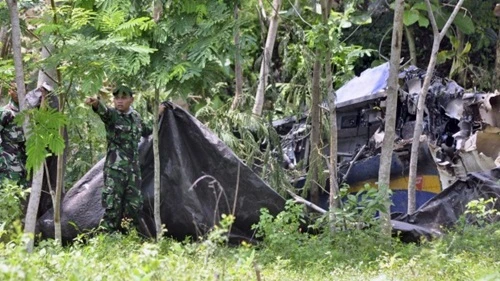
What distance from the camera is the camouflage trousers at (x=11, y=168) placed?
856 cm

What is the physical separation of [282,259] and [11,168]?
9.44 ft

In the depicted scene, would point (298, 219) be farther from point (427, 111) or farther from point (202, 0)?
point (427, 111)

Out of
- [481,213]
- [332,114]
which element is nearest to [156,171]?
[332,114]

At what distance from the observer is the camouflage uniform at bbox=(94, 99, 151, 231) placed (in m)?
8.36

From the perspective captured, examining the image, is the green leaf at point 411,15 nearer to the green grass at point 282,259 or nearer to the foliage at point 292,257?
the foliage at point 292,257

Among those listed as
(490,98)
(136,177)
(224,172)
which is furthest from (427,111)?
(136,177)

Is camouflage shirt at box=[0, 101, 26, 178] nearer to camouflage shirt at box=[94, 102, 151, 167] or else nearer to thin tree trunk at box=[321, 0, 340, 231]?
camouflage shirt at box=[94, 102, 151, 167]

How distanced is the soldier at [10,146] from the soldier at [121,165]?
83 centimetres

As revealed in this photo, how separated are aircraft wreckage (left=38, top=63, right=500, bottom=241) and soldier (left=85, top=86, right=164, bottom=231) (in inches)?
12.1

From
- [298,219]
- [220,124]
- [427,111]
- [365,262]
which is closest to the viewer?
[365,262]

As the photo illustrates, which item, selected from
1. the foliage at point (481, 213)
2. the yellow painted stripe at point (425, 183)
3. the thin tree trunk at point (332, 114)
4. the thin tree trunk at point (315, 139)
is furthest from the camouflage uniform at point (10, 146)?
→ the foliage at point (481, 213)

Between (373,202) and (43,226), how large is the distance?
3085 millimetres

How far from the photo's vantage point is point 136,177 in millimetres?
8477

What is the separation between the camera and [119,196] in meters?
8.41
